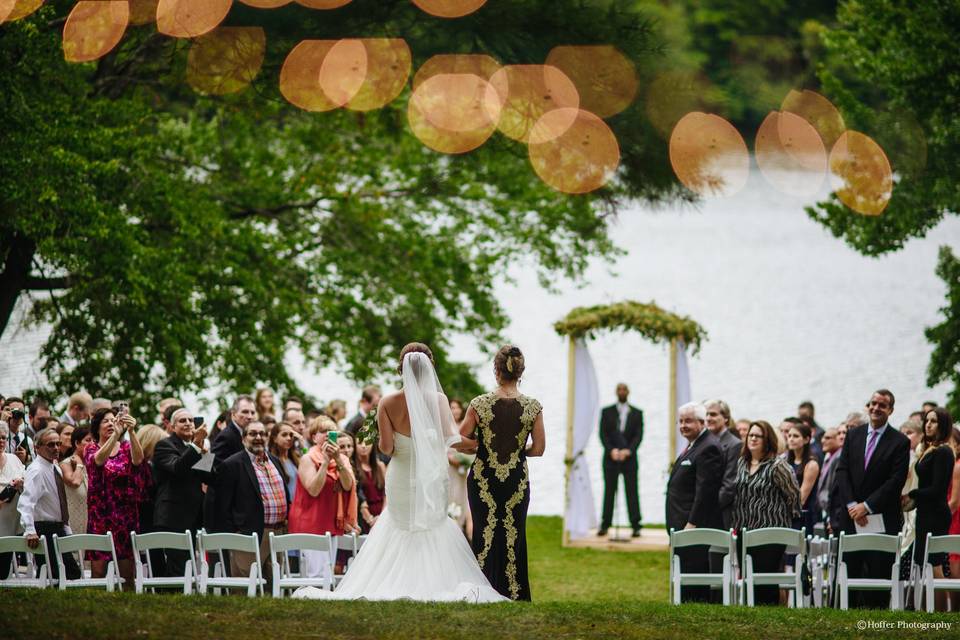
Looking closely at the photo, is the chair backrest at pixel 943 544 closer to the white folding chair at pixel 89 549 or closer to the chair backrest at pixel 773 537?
the chair backrest at pixel 773 537

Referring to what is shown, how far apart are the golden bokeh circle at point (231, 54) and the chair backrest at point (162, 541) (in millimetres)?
4465

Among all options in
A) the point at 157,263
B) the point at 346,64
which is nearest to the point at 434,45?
the point at 346,64

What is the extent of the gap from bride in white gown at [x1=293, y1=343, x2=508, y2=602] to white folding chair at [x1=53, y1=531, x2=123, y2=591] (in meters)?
1.36

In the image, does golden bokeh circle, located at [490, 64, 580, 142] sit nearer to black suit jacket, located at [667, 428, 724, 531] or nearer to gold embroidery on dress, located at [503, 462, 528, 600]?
black suit jacket, located at [667, 428, 724, 531]

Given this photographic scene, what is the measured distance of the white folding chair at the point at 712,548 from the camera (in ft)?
28.4

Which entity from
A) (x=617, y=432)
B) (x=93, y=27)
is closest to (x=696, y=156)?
(x=617, y=432)

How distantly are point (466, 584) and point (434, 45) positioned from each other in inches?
224

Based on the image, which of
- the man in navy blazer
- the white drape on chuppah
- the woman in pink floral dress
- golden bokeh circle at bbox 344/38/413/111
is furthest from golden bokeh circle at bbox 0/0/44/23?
the white drape on chuppah

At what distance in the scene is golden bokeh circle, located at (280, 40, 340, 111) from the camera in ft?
36.3

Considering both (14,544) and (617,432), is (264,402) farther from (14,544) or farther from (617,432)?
(617,432)

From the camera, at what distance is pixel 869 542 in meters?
8.55

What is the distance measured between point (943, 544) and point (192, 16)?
25.6ft

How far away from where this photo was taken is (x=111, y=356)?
16328mm

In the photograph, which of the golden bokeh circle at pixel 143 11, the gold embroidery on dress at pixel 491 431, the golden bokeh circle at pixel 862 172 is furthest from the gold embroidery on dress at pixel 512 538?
the golden bokeh circle at pixel 862 172
